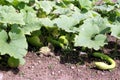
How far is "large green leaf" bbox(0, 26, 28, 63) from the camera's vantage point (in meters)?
4.15

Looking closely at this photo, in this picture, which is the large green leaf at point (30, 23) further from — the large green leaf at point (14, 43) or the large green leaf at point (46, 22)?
the large green leaf at point (14, 43)

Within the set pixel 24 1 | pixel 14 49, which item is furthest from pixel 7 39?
pixel 24 1

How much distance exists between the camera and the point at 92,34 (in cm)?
471

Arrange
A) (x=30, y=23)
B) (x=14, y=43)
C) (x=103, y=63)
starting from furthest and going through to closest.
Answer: (x=30, y=23), (x=103, y=63), (x=14, y=43)

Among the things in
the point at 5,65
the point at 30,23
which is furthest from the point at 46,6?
the point at 5,65

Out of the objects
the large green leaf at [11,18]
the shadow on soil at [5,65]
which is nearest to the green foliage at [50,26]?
the large green leaf at [11,18]

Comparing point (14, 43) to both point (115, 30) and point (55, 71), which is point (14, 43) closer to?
point (55, 71)

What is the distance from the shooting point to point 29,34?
463cm

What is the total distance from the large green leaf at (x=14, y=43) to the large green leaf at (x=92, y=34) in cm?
69

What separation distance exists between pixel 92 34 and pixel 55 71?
73 centimetres

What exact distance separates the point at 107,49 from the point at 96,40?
0.51 m

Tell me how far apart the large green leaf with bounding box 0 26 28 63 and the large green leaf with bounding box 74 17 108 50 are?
694 mm

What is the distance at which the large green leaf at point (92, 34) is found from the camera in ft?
14.8

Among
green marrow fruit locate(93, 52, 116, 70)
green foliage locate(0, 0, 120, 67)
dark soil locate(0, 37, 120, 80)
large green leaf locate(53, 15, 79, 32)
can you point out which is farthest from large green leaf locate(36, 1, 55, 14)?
green marrow fruit locate(93, 52, 116, 70)
